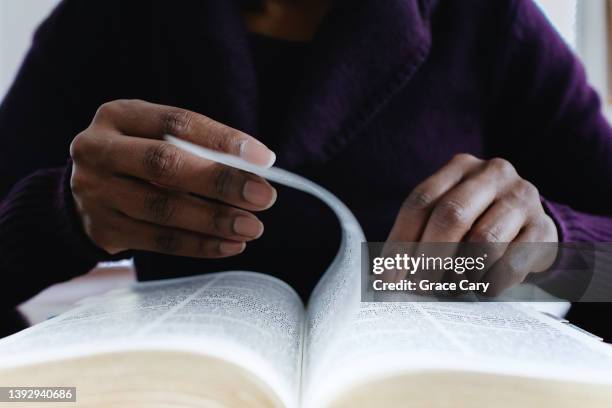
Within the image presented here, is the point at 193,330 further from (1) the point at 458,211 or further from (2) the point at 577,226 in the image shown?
(2) the point at 577,226

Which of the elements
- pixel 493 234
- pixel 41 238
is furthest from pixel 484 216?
pixel 41 238

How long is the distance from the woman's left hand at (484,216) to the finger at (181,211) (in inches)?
2.6

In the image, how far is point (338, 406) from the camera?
105 mm

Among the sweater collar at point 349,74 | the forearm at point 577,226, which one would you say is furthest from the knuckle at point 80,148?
the forearm at point 577,226

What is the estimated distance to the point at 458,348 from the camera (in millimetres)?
120

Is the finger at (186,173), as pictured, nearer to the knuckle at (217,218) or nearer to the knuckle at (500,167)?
the knuckle at (217,218)

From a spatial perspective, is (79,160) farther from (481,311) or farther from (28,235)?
(481,311)

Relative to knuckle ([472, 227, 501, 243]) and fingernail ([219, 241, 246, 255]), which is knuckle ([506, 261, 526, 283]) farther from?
fingernail ([219, 241, 246, 255])

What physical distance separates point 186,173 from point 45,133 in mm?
174

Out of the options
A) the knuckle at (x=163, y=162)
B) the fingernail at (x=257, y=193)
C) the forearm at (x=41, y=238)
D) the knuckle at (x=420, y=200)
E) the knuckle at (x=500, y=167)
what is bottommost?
the forearm at (x=41, y=238)

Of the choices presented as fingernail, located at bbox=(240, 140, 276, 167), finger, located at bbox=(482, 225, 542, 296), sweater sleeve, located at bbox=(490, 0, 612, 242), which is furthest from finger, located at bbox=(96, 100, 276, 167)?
sweater sleeve, located at bbox=(490, 0, 612, 242)

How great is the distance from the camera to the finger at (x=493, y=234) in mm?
195

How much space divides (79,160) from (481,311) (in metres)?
0.18

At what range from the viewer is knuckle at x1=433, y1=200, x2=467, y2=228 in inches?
7.4
